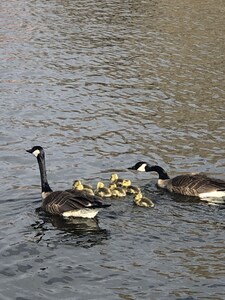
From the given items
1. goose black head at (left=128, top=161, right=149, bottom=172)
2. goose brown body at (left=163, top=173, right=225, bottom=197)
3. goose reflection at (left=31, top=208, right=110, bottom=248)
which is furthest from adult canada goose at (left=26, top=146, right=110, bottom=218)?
goose black head at (left=128, top=161, right=149, bottom=172)

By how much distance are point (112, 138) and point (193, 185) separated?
6.16 metres

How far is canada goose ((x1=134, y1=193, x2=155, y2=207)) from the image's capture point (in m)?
17.0

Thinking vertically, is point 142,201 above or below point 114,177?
below

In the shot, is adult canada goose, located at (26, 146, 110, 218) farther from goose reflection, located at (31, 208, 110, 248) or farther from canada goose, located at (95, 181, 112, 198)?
canada goose, located at (95, 181, 112, 198)

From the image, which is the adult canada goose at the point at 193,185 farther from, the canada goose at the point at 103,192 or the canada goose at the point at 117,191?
the canada goose at the point at 103,192

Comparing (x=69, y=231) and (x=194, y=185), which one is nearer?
(x=69, y=231)

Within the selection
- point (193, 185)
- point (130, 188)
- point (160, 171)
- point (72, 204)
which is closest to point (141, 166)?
point (160, 171)

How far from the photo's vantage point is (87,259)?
14633mm

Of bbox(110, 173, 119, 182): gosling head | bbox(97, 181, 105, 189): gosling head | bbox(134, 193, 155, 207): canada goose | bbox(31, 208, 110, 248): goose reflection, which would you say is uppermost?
bbox(110, 173, 119, 182): gosling head

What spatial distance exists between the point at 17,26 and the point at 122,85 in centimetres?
1382

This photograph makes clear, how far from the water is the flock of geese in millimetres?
263

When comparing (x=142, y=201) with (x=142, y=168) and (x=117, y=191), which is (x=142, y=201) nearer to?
(x=117, y=191)

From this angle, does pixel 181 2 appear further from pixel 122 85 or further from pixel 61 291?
pixel 61 291

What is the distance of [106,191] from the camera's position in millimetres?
17625
